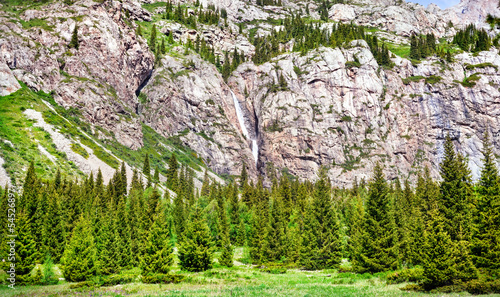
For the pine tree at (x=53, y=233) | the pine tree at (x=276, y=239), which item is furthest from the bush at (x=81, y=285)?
the pine tree at (x=276, y=239)

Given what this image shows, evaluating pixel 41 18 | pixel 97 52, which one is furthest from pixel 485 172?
pixel 41 18

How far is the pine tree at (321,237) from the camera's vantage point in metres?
60.1

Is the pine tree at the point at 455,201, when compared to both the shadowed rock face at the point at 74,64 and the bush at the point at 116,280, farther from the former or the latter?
the shadowed rock face at the point at 74,64

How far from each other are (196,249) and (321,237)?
2090 cm

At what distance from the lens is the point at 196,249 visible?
5400cm

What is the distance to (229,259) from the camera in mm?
61312

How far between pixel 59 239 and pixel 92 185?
4265 cm

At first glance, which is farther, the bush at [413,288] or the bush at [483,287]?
the bush at [413,288]

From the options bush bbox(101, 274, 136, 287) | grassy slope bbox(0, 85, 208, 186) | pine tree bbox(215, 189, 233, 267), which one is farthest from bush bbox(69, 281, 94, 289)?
grassy slope bbox(0, 85, 208, 186)

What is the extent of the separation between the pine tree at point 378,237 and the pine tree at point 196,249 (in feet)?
68.8

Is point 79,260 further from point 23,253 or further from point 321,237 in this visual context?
point 321,237

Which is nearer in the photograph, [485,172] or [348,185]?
[485,172]

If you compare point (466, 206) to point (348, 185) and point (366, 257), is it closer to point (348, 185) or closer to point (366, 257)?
point (366, 257)

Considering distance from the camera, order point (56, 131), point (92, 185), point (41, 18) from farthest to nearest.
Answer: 1. point (41, 18)
2. point (56, 131)
3. point (92, 185)
